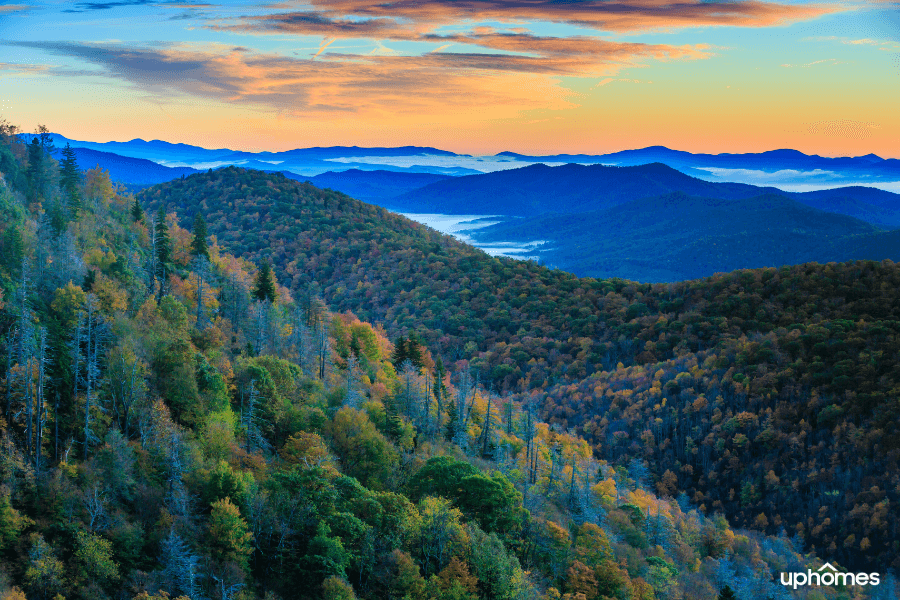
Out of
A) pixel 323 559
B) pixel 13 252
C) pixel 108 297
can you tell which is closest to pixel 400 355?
pixel 108 297

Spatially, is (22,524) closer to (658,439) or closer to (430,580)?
(430,580)

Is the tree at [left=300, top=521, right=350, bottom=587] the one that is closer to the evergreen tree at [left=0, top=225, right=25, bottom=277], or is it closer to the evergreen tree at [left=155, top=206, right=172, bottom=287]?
the evergreen tree at [left=0, top=225, right=25, bottom=277]

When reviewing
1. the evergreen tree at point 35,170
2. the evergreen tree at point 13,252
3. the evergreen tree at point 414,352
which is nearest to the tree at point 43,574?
the evergreen tree at point 13,252

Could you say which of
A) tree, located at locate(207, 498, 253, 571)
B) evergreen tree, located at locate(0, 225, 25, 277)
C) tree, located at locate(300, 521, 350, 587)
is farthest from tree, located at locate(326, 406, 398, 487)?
evergreen tree, located at locate(0, 225, 25, 277)

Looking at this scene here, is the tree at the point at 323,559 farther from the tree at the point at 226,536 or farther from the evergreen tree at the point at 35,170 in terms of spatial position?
the evergreen tree at the point at 35,170

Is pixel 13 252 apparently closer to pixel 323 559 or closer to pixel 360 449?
pixel 360 449

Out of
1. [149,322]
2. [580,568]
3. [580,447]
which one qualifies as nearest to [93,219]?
[149,322]
